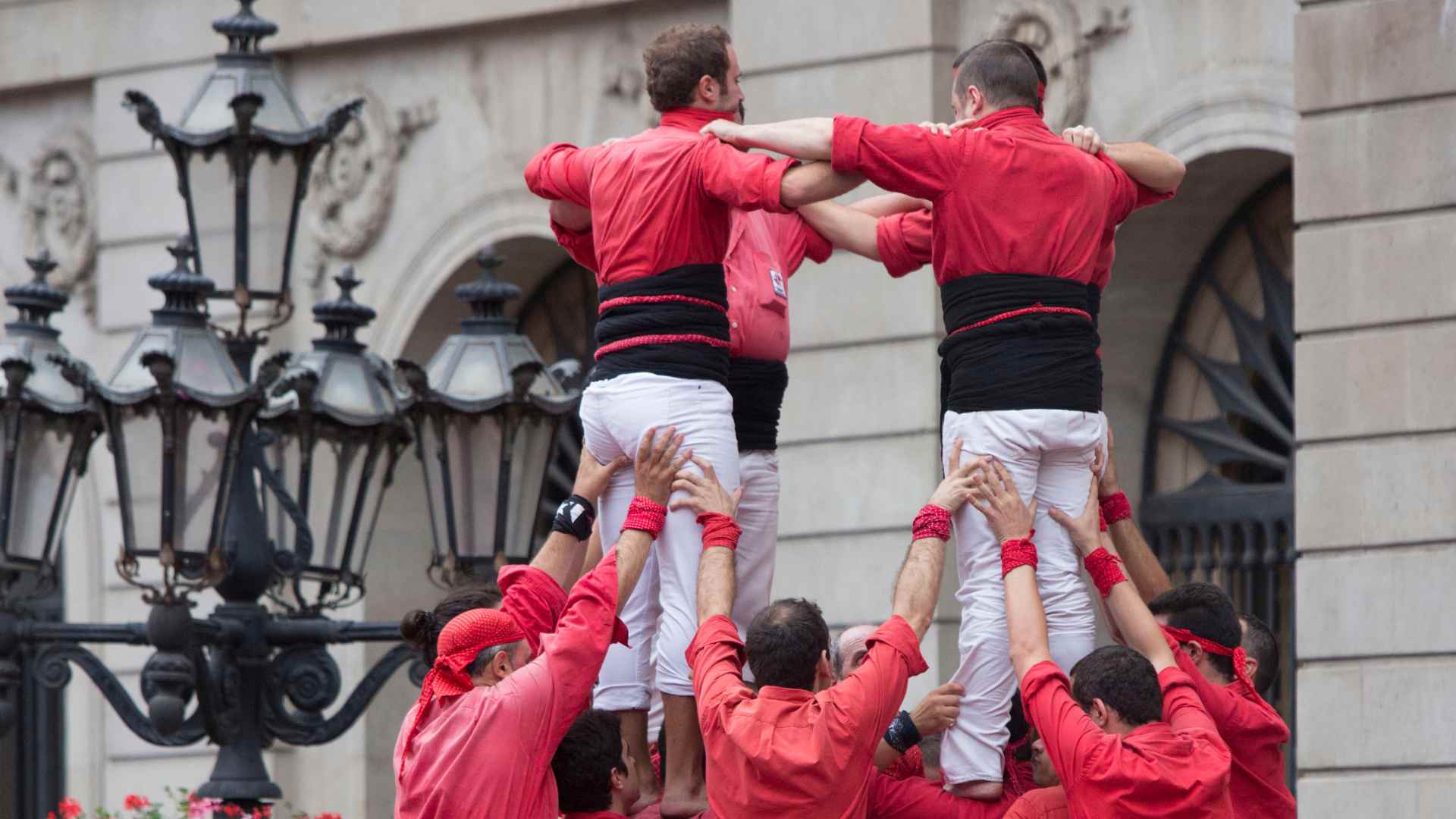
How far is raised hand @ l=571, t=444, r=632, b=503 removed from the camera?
24.4 feet

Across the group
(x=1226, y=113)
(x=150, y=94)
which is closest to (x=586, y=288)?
(x=150, y=94)

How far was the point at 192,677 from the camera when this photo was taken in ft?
33.7

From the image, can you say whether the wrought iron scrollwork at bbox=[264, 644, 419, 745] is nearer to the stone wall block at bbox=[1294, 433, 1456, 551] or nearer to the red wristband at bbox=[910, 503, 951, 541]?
the stone wall block at bbox=[1294, 433, 1456, 551]

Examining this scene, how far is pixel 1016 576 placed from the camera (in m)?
6.82

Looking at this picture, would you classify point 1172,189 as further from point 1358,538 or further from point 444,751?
point 1358,538

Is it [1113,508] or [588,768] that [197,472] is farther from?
[1113,508]

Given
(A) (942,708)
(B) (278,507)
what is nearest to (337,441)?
(B) (278,507)

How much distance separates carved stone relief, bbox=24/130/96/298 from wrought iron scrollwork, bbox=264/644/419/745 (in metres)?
6.86

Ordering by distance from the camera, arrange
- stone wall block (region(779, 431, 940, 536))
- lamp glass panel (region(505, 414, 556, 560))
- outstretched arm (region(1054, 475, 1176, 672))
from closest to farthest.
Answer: outstretched arm (region(1054, 475, 1176, 672)) < lamp glass panel (region(505, 414, 556, 560)) < stone wall block (region(779, 431, 940, 536))

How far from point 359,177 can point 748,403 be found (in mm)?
8262

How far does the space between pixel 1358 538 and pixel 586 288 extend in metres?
5.66

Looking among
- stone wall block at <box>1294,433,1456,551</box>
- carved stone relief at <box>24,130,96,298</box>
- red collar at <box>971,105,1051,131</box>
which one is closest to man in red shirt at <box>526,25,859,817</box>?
red collar at <box>971,105,1051,131</box>

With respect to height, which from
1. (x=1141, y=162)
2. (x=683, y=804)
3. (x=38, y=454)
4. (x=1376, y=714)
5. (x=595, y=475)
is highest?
(x=1141, y=162)

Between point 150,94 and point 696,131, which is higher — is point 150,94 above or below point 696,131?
above
